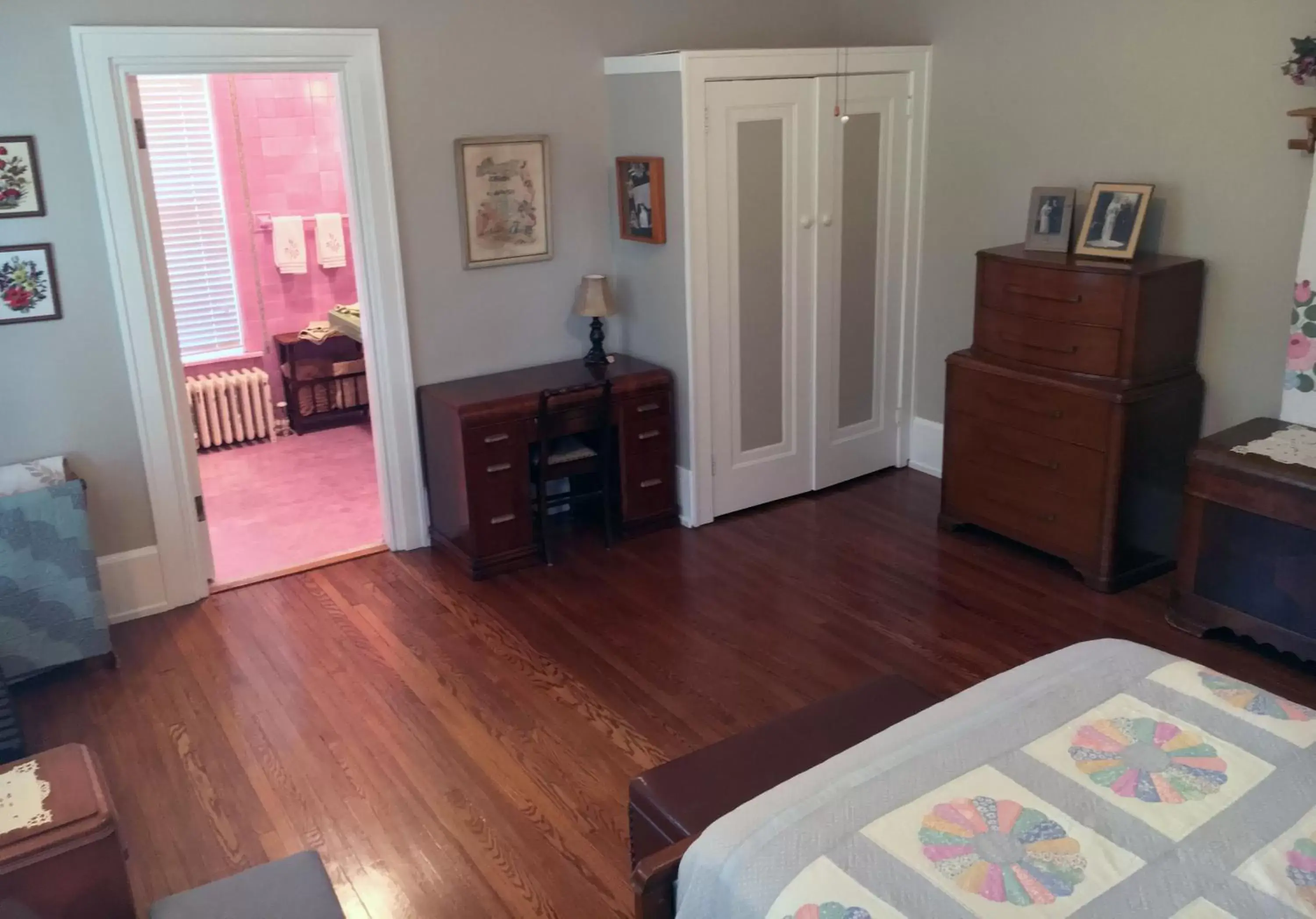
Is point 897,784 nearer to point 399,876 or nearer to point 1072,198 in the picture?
point 399,876

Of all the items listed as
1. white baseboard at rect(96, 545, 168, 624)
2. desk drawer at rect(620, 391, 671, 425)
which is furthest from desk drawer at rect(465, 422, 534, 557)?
white baseboard at rect(96, 545, 168, 624)

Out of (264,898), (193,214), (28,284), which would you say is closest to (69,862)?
(264,898)

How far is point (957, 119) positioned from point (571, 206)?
1.75 meters

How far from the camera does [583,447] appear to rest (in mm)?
4551

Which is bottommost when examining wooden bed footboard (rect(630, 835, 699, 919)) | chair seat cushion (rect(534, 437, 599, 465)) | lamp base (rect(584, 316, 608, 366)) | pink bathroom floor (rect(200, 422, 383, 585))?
pink bathroom floor (rect(200, 422, 383, 585))

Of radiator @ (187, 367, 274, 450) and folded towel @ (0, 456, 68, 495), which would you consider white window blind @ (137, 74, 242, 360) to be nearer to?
radiator @ (187, 367, 274, 450)

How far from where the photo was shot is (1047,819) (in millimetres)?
1812

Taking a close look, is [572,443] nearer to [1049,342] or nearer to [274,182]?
[1049,342]

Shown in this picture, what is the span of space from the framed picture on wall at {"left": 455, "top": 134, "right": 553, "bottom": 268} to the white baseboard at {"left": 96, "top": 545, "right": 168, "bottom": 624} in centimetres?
169

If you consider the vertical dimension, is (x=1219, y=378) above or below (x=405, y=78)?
below

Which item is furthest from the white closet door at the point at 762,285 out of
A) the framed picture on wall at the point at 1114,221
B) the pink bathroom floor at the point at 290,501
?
the pink bathroom floor at the point at 290,501

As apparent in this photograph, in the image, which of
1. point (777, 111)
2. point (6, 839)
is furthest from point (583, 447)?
point (6, 839)

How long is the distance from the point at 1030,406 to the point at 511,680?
218 cm

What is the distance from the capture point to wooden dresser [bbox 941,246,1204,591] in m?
3.90
